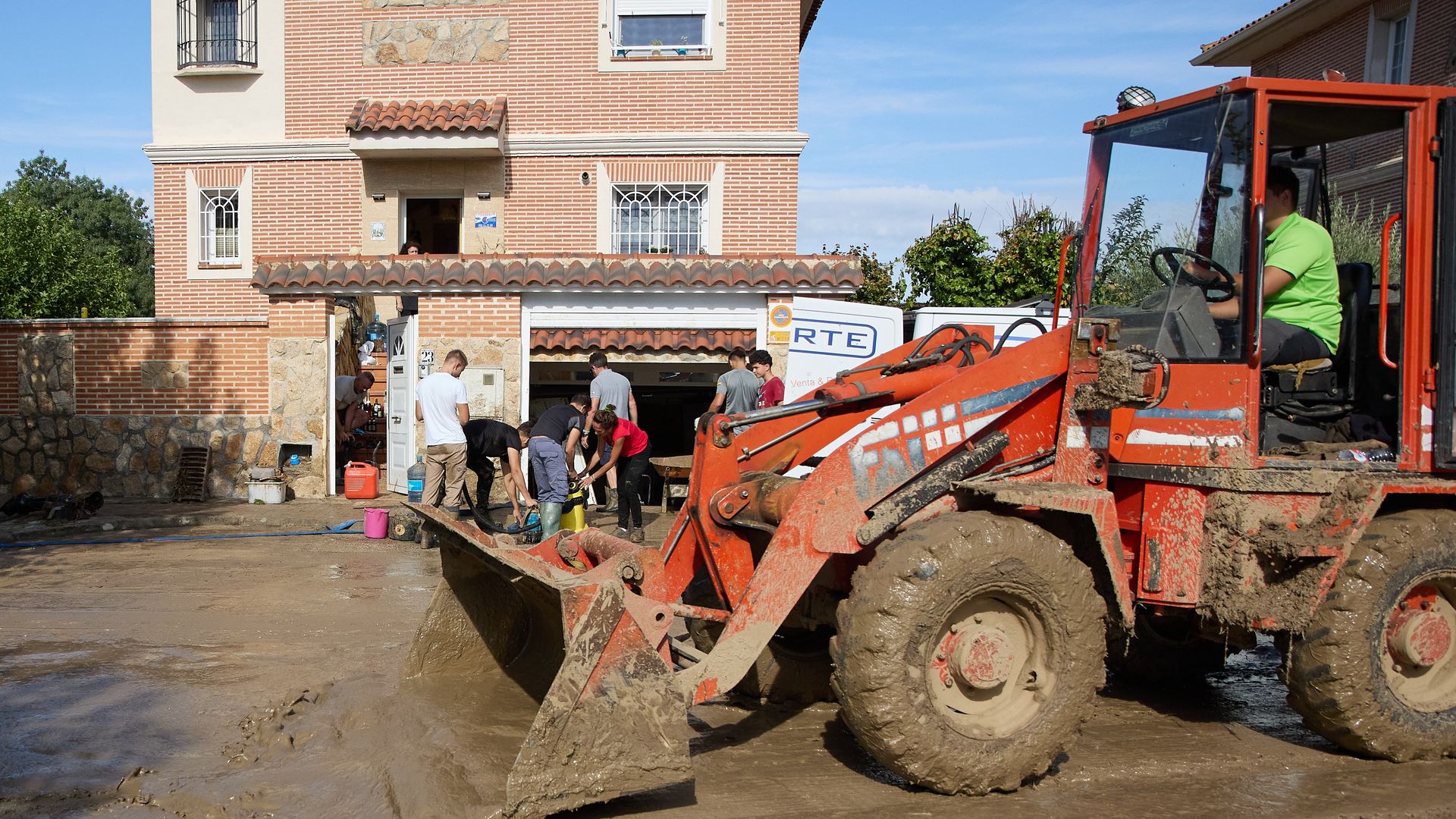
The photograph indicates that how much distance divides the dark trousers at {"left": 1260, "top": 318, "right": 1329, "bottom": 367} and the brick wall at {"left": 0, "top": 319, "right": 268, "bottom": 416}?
1247 cm

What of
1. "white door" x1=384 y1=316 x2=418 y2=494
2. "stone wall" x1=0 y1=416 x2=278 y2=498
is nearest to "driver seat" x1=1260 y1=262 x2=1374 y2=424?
"white door" x1=384 y1=316 x2=418 y2=494

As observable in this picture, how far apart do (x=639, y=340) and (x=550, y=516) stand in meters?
4.23

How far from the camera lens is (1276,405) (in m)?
5.38

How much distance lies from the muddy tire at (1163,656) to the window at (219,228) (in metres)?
16.0

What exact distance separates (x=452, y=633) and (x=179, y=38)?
1606cm

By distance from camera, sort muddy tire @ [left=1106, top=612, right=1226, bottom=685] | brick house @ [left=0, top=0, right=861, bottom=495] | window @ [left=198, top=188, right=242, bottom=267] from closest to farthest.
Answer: muddy tire @ [left=1106, top=612, right=1226, bottom=685] → brick house @ [left=0, top=0, right=861, bottom=495] → window @ [left=198, top=188, right=242, bottom=267]

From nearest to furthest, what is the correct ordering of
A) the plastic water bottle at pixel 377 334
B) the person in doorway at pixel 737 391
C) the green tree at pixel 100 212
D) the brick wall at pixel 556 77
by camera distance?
the person in doorway at pixel 737 391 < the brick wall at pixel 556 77 < the plastic water bottle at pixel 377 334 < the green tree at pixel 100 212

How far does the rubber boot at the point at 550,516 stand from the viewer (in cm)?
1048

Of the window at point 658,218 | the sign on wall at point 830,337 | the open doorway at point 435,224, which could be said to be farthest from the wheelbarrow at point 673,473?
the open doorway at point 435,224

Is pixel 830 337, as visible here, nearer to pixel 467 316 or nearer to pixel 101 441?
pixel 467 316

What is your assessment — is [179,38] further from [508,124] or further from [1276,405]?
[1276,405]

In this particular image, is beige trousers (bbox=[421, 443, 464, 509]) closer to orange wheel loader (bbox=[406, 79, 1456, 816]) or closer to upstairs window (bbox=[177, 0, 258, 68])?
orange wheel loader (bbox=[406, 79, 1456, 816])

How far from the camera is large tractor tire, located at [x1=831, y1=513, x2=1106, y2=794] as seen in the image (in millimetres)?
4316

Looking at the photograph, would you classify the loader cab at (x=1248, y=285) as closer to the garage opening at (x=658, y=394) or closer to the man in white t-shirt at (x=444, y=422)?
the man in white t-shirt at (x=444, y=422)
